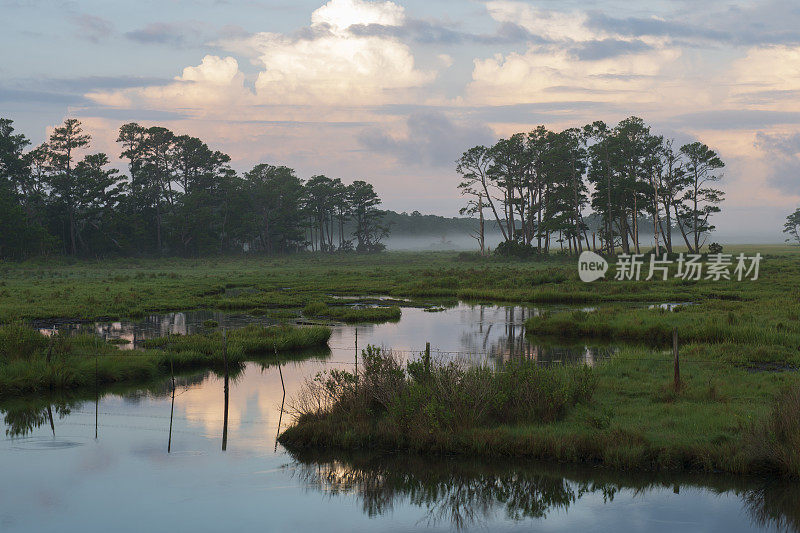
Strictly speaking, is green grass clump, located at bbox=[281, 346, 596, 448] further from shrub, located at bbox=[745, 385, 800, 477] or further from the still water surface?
shrub, located at bbox=[745, 385, 800, 477]

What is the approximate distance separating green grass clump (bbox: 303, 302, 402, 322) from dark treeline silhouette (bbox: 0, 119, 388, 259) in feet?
189

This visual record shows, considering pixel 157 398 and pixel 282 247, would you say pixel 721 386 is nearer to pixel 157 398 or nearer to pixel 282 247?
pixel 157 398

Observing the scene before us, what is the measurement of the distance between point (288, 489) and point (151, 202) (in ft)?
336

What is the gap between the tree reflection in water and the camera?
12.4 meters

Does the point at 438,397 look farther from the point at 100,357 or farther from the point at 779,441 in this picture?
the point at 100,357

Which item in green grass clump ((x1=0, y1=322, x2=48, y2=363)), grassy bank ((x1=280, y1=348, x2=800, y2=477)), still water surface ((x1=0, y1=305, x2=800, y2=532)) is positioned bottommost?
still water surface ((x1=0, y1=305, x2=800, y2=532))

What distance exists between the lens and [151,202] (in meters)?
109

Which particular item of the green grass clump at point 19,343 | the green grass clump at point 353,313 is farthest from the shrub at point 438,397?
the green grass clump at point 353,313

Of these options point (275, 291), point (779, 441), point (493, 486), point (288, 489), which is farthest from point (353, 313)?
point (779, 441)

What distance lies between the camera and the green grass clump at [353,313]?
126 feet

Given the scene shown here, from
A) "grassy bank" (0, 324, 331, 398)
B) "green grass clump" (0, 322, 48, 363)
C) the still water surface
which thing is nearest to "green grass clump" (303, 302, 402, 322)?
"grassy bank" (0, 324, 331, 398)

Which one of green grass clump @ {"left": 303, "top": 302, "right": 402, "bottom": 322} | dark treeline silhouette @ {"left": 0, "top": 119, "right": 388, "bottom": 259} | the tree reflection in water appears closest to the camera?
the tree reflection in water

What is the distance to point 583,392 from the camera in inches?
679

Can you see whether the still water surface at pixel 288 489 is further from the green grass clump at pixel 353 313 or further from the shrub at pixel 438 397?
the green grass clump at pixel 353 313
